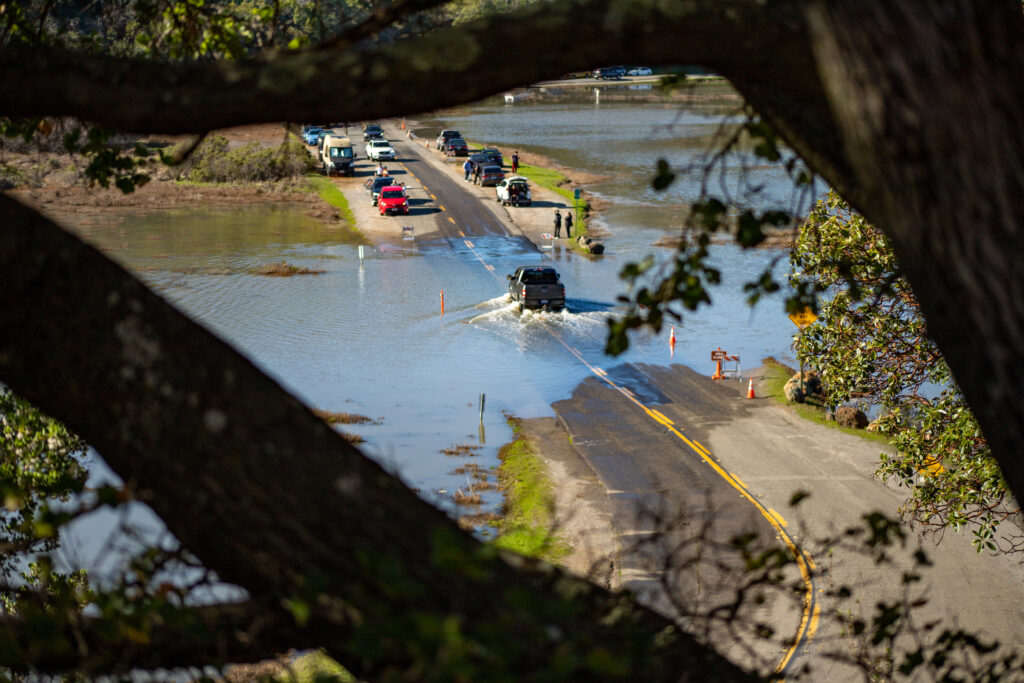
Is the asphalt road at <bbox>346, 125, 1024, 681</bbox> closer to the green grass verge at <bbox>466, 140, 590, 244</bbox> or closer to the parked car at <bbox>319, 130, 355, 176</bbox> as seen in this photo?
the green grass verge at <bbox>466, 140, 590, 244</bbox>

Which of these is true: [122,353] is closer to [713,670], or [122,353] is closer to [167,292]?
[713,670]

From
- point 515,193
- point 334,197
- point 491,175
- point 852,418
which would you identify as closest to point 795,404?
point 852,418

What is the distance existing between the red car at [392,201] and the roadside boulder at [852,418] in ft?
134

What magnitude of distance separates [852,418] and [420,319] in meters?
19.5

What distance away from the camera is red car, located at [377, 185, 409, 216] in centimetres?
6625

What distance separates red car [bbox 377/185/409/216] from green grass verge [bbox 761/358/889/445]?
113ft

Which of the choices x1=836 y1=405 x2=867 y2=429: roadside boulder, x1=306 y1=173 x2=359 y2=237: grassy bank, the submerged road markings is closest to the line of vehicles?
x1=306 y1=173 x2=359 y2=237: grassy bank

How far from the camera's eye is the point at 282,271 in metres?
51.6

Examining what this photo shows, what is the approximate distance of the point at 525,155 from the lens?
3610 inches

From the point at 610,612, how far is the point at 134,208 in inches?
2822

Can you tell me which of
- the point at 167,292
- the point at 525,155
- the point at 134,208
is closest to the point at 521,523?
the point at 167,292

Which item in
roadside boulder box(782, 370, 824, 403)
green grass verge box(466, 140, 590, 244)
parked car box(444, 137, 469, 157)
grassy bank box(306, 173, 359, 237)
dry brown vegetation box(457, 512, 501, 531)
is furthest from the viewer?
parked car box(444, 137, 469, 157)

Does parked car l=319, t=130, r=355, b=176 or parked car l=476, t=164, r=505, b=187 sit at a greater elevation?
parked car l=319, t=130, r=355, b=176

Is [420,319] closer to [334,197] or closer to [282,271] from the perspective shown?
[282,271]
